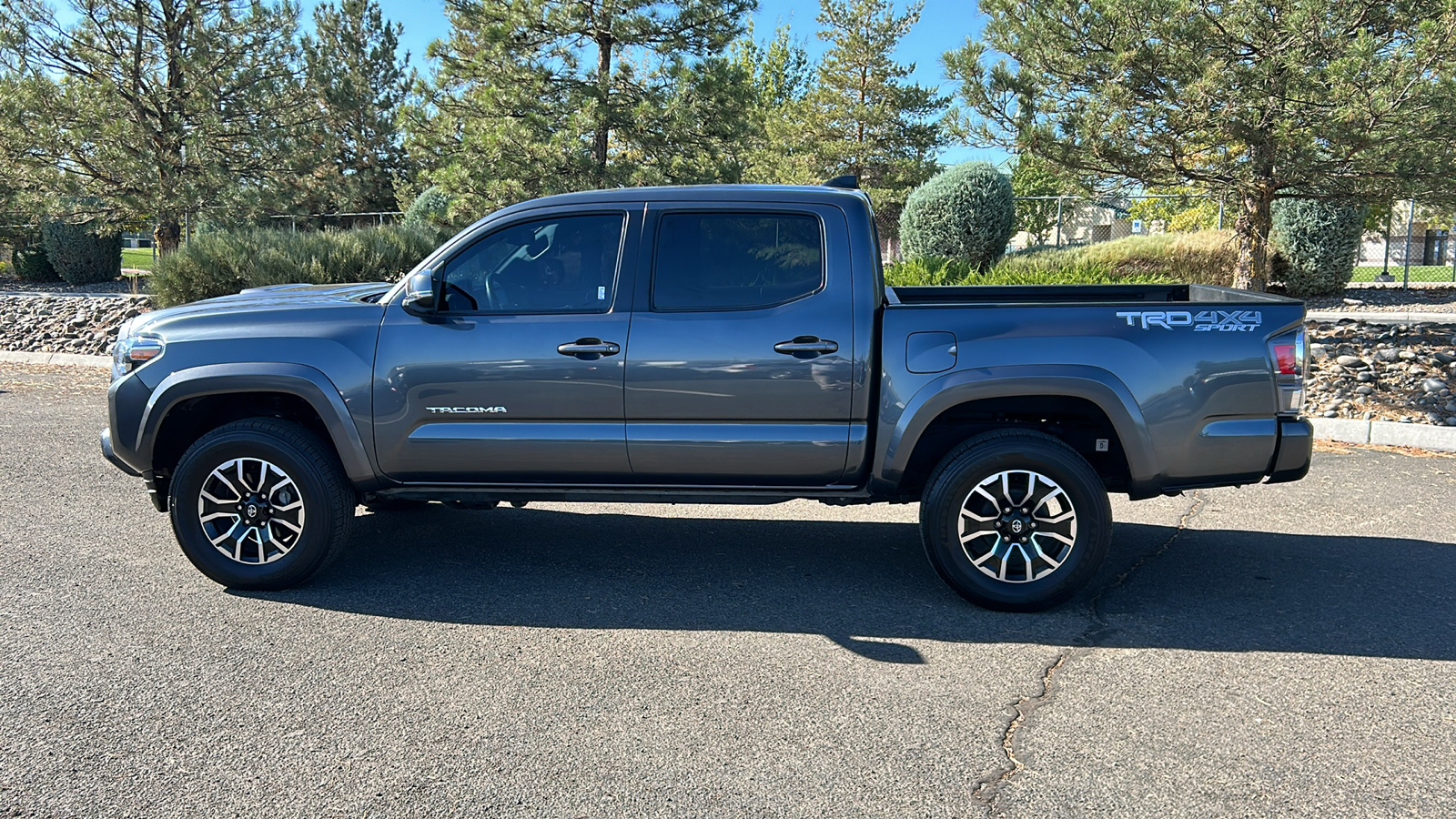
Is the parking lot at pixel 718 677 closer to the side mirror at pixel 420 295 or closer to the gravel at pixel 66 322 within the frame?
the side mirror at pixel 420 295

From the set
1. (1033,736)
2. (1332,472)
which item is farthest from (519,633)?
(1332,472)

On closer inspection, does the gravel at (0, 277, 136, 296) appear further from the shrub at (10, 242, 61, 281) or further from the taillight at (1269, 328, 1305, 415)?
the taillight at (1269, 328, 1305, 415)

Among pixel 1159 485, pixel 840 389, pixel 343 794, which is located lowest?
pixel 343 794

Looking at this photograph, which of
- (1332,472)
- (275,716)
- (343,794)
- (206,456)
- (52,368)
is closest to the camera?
(343,794)

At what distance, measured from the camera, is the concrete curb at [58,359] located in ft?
48.0

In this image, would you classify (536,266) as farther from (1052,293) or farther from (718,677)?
(1052,293)

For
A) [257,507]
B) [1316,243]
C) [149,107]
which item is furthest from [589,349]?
[149,107]

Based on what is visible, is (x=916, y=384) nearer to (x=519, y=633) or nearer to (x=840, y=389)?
(x=840, y=389)

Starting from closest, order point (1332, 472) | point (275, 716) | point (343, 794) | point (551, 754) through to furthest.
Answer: point (343, 794) < point (551, 754) < point (275, 716) < point (1332, 472)

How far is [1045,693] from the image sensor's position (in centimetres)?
401

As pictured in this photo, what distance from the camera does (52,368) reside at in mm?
14500

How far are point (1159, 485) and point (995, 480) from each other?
0.75 m

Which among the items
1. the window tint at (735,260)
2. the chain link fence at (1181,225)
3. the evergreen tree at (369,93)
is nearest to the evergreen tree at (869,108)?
the chain link fence at (1181,225)

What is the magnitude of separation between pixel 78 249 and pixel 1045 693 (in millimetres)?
24050
